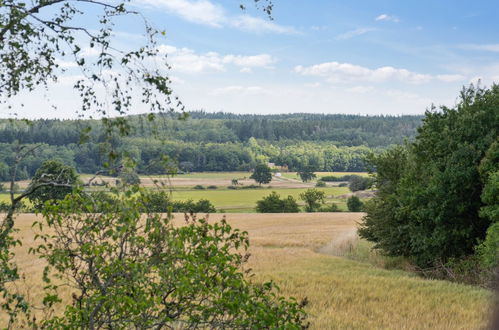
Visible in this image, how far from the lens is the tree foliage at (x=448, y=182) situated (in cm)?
2152

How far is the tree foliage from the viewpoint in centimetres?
2152

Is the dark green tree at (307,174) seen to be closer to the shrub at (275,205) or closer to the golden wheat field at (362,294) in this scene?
the shrub at (275,205)

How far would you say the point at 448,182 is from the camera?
21844 mm

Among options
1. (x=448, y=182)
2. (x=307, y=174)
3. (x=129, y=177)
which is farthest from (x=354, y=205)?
(x=129, y=177)

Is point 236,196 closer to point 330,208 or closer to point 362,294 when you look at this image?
point 330,208

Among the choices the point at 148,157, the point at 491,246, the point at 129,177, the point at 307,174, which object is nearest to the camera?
the point at 129,177

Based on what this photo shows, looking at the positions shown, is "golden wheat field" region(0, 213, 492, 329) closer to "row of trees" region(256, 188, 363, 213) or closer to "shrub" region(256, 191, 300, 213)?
"shrub" region(256, 191, 300, 213)

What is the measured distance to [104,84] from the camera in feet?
22.4

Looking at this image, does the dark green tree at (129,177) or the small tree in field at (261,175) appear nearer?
the dark green tree at (129,177)

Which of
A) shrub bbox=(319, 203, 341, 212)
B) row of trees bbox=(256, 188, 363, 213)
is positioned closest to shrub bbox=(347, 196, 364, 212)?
row of trees bbox=(256, 188, 363, 213)

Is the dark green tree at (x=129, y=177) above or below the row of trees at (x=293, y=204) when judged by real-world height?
above

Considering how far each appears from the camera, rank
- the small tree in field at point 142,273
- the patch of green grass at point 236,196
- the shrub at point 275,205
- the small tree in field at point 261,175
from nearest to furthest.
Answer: the small tree in field at point 142,273, the shrub at point 275,205, the patch of green grass at point 236,196, the small tree in field at point 261,175

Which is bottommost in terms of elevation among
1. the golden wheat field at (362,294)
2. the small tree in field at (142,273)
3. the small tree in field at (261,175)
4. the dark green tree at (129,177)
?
the small tree in field at (261,175)

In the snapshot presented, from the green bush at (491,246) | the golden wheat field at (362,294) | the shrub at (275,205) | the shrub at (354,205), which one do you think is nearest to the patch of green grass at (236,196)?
the shrub at (275,205)
